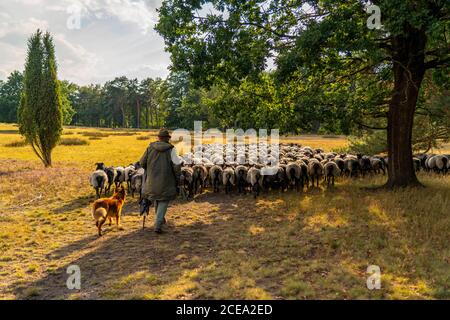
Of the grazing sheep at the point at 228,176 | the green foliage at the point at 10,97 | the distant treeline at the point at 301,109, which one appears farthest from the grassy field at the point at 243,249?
the green foliage at the point at 10,97

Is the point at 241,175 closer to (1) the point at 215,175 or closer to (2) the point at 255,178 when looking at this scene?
(2) the point at 255,178

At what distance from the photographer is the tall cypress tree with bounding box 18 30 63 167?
23328 mm

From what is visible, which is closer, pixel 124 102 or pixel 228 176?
pixel 228 176

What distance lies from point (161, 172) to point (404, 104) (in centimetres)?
921

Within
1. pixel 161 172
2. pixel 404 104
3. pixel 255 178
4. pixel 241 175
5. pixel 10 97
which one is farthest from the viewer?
pixel 10 97

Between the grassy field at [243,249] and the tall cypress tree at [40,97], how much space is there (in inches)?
488

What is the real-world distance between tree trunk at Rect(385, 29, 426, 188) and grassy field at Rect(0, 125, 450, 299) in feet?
3.45

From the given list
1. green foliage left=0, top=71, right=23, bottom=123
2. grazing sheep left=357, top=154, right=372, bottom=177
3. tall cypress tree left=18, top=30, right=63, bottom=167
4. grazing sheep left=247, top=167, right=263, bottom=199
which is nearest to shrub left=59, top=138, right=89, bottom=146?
tall cypress tree left=18, top=30, right=63, bottom=167

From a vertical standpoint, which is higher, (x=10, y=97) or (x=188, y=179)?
(x=10, y=97)

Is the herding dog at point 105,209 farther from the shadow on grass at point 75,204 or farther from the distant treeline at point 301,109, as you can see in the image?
the distant treeline at point 301,109

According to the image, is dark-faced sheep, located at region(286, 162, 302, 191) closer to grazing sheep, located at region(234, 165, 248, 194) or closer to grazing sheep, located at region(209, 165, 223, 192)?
grazing sheep, located at region(234, 165, 248, 194)

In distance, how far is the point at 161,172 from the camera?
331 inches

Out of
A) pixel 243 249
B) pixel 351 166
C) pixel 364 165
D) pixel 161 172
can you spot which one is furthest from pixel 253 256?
pixel 364 165

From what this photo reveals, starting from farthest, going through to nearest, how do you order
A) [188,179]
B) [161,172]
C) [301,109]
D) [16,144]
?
[16,144]
[188,179]
[301,109]
[161,172]
